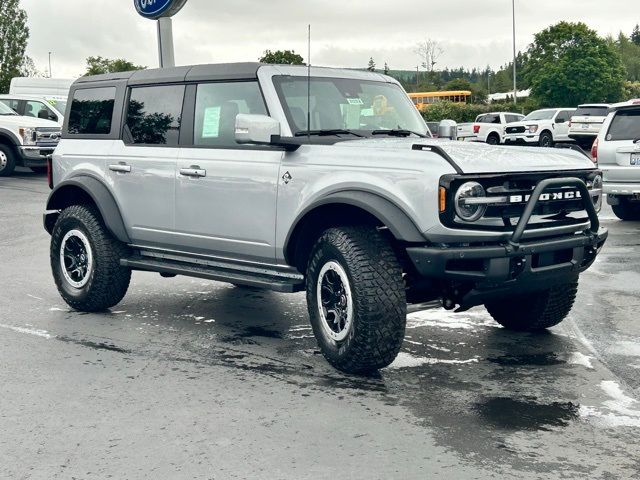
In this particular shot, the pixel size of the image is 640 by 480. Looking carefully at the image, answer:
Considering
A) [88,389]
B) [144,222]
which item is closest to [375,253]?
[88,389]

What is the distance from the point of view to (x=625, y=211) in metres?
15.0

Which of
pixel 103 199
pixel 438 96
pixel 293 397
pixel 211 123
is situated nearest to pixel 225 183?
pixel 211 123

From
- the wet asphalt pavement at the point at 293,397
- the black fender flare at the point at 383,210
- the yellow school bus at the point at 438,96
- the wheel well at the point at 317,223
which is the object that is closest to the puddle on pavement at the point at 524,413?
the wet asphalt pavement at the point at 293,397

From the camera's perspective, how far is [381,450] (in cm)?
467

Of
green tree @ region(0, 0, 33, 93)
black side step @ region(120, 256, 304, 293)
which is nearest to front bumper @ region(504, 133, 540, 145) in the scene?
black side step @ region(120, 256, 304, 293)

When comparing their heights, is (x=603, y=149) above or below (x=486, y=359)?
above

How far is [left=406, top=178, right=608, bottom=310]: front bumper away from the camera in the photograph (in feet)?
18.5

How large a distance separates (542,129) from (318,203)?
35.7 meters

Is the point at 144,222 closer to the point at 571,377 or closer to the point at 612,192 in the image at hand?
the point at 571,377

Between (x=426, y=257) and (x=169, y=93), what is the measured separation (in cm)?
287

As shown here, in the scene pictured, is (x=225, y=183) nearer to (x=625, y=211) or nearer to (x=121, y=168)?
(x=121, y=168)

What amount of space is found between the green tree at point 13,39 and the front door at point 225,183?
8621cm

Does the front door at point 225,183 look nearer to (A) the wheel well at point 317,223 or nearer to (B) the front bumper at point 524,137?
(A) the wheel well at point 317,223

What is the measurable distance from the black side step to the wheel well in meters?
0.14
